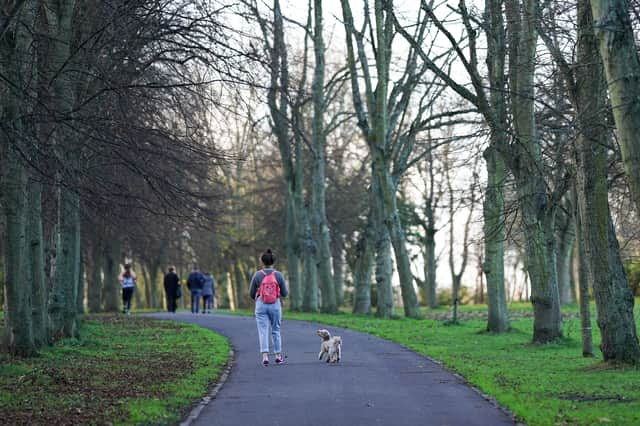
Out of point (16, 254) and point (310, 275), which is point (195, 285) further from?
point (16, 254)

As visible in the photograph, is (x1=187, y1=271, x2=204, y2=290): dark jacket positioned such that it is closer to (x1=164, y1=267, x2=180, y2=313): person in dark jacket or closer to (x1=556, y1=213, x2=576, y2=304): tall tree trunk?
(x1=164, y1=267, x2=180, y2=313): person in dark jacket

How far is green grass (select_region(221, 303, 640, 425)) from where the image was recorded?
34.8 ft

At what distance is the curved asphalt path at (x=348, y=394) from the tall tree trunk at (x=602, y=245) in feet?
8.74

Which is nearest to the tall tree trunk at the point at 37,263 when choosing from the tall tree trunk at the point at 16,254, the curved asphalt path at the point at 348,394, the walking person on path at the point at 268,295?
the tall tree trunk at the point at 16,254

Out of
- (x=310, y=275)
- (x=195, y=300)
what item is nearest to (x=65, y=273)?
(x=310, y=275)

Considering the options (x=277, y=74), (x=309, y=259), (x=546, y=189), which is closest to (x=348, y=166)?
(x=309, y=259)

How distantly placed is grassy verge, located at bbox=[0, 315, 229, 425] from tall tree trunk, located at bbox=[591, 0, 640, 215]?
551 centimetres

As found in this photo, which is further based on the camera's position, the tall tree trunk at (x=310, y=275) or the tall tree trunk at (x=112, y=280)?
the tall tree trunk at (x=112, y=280)

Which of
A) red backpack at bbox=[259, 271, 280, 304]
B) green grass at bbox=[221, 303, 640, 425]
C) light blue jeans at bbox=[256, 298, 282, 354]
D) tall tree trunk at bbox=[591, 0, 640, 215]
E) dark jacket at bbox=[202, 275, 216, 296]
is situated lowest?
green grass at bbox=[221, 303, 640, 425]

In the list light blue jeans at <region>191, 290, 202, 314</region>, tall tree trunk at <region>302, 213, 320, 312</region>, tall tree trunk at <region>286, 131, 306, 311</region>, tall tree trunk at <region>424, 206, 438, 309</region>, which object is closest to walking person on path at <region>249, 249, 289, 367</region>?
tall tree trunk at <region>302, 213, 320, 312</region>

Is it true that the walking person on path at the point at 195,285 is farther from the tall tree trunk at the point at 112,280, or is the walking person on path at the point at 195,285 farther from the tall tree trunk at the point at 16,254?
the tall tree trunk at the point at 16,254

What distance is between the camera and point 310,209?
45.8m

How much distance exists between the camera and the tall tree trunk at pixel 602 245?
15531 millimetres

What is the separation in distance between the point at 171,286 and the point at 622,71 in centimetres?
3358
